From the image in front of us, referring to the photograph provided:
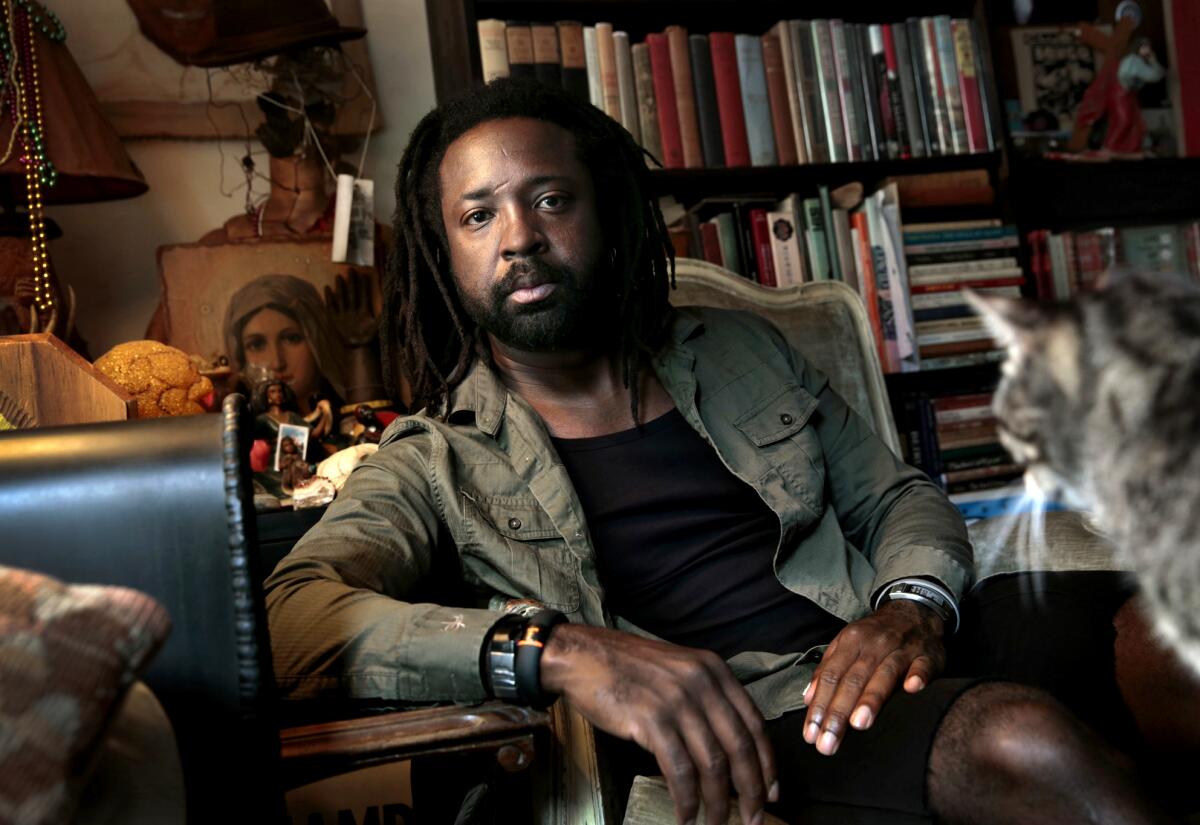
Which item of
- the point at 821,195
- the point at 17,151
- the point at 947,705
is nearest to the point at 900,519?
the point at 947,705

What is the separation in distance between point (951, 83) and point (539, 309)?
1.30 metres

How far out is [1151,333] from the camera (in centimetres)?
48

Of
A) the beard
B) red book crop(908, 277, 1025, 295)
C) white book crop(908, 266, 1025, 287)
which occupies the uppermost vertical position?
white book crop(908, 266, 1025, 287)

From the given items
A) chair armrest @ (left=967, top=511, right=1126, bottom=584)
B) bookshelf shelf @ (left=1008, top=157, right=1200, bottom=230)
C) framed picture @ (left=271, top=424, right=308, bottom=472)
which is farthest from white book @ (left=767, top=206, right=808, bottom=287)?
framed picture @ (left=271, top=424, right=308, bottom=472)

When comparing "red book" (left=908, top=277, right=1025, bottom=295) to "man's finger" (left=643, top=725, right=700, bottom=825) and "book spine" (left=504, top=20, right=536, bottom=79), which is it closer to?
"book spine" (left=504, top=20, right=536, bottom=79)

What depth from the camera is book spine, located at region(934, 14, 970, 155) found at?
2.17 m

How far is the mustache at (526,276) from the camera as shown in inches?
51.9

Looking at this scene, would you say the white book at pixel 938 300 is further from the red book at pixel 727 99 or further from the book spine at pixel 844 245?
the red book at pixel 727 99

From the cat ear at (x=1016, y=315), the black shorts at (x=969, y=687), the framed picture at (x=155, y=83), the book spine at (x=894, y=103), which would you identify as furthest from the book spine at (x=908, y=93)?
the cat ear at (x=1016, y=315)

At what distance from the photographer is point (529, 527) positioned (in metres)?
1.21

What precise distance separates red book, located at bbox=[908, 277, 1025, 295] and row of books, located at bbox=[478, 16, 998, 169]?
0.28m

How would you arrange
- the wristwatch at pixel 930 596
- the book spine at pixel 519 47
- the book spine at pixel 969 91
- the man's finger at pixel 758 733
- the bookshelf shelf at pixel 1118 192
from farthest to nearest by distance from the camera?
the bookshelf shelf at pixel 1118 192 < the book spine at pixel 969 91 < the book spine at pixel 519 47 < the wristwatch at pixel 930 596 < the man's finger at pixel 758 733

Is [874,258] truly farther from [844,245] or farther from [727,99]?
[727,99]

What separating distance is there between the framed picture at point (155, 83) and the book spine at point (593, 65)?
1.43ft
